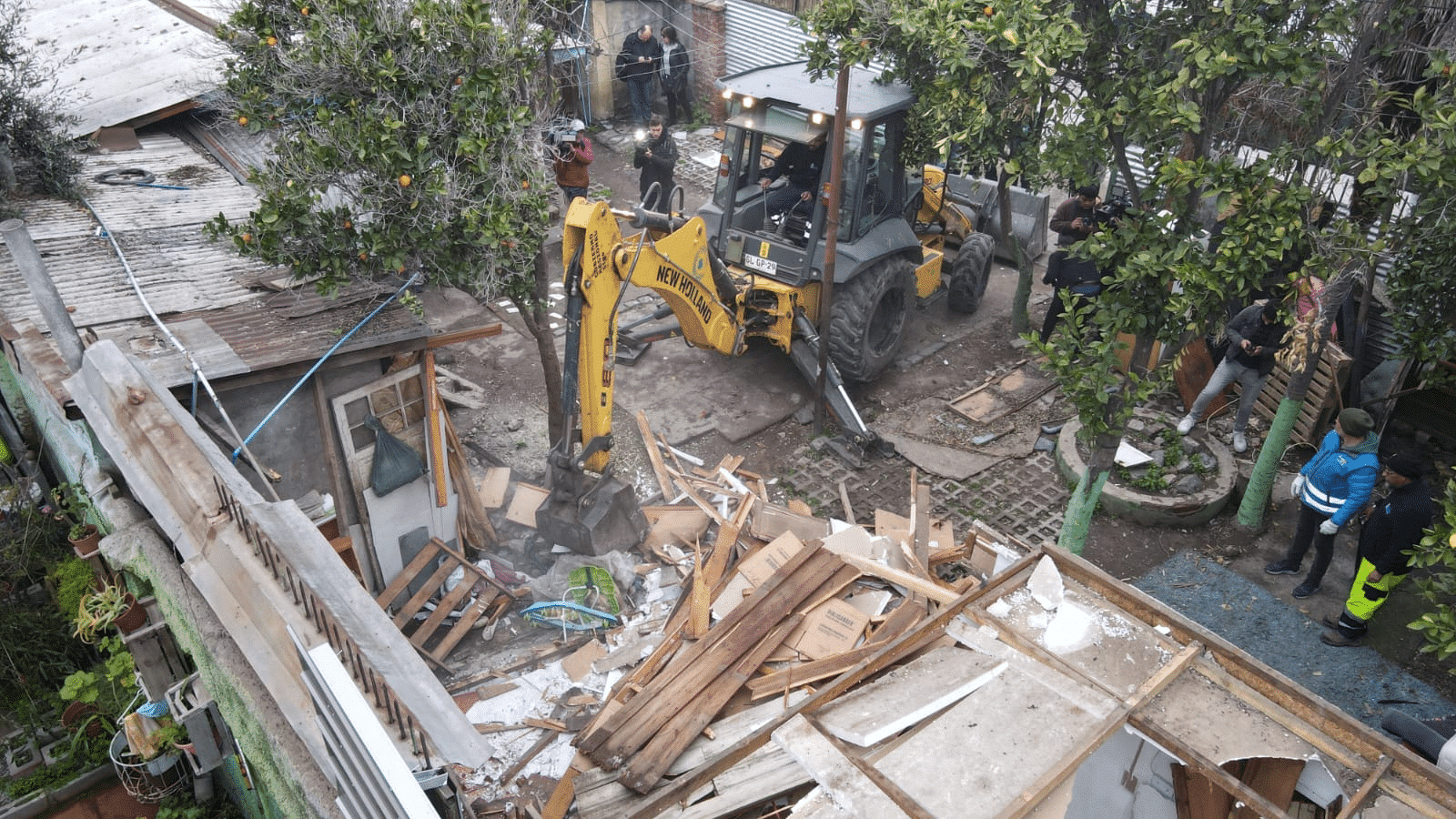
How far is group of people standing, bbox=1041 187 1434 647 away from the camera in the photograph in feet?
19.9

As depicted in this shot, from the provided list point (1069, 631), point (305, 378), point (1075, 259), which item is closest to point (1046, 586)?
point (1069, 631)

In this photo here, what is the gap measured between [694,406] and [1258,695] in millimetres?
6134

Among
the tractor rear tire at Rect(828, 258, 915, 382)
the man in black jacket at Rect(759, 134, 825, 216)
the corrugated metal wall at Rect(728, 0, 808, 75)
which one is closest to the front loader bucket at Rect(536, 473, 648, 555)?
the tractor rear tire at Rect(828, 258, 915, 382)

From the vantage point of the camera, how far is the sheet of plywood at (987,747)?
3.46 metres

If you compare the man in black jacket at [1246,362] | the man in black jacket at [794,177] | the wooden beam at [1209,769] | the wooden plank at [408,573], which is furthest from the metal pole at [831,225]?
the wooden beam at [1209,769]

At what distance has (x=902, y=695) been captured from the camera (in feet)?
12.9

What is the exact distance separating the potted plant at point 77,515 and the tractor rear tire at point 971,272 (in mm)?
8237

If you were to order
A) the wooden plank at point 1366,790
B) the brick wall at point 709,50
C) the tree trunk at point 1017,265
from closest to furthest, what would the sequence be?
the wooden plank at point 1366,790, the tree trunk at point 1017,265, the brick wall at point 709,50

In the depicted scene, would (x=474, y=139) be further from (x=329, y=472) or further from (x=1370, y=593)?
(x=1370, y=593)

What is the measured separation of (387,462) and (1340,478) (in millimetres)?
6526

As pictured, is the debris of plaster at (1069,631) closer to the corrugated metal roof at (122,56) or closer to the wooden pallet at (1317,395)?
the wooden pallet at (1317,395)

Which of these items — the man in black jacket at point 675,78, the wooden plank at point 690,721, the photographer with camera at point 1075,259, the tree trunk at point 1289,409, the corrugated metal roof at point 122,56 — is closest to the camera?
the wooden plank at point 690,721

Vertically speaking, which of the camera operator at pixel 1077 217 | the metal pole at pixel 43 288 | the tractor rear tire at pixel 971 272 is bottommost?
the tractor rear tire at pixel 971 272

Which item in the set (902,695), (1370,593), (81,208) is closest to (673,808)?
(902,695)
